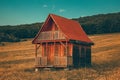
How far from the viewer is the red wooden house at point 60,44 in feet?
138

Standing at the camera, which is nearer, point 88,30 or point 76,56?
point 76,56

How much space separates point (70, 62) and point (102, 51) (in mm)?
20772

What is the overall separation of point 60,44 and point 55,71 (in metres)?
5.15

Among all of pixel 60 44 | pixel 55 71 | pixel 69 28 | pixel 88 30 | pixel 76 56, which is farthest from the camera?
pixel 88 30

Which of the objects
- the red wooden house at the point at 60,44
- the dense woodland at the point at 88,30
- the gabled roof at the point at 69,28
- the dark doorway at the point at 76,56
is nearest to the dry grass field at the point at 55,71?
the red wooden house at the point at 60,44

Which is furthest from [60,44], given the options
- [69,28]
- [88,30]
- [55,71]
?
[88,30]

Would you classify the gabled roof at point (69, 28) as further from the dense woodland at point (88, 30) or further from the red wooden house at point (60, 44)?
the dense woodland at point (88, 30)

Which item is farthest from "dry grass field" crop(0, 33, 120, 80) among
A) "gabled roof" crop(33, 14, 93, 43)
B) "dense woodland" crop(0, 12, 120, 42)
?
"gabled roof" crop(33, 14, 93, 43)

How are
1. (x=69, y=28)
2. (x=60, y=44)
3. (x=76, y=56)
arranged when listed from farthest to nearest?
(x=69, y=28)
(x=76, y=56)
(x=60, y=44)

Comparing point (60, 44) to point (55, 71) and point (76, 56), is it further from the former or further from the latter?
point (55, 71)

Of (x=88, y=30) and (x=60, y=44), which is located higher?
(x=88, y=30)

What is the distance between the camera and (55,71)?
40.4 m

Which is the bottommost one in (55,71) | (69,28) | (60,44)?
(55,71)

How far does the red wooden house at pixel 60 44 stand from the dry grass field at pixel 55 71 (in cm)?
196
